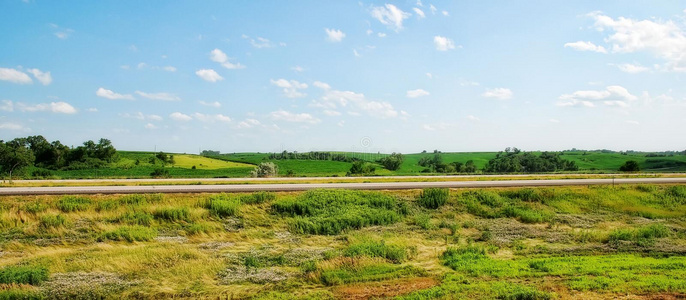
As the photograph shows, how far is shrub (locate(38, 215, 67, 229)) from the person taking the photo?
63.7ft

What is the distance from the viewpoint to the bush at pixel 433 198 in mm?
24500

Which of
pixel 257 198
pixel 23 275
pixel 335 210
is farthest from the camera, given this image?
pixel 257 198

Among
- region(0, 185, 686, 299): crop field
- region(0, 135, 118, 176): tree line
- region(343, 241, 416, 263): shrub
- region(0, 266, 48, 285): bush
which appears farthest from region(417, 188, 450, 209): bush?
region(0, 135, 118, 176): tree line

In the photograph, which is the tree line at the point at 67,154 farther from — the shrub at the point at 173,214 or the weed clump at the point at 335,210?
the weed clump at the point at 335,210

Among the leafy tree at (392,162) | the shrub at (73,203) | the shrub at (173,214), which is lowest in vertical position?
the shrub at (173,214)

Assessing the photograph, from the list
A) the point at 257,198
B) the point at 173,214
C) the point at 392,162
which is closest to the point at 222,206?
the point at 257,198

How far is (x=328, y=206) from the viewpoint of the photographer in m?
22.6

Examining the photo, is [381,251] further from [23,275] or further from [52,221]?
[52,221]

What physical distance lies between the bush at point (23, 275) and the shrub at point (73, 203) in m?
9.82

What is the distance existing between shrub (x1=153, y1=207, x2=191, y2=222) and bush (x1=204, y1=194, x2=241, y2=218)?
4.31ft

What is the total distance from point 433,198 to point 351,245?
10420 millimetres

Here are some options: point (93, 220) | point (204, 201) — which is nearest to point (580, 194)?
point (204, 201)

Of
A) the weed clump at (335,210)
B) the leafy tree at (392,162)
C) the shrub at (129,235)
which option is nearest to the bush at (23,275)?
the shrub at (129,235)

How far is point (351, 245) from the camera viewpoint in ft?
52.4
